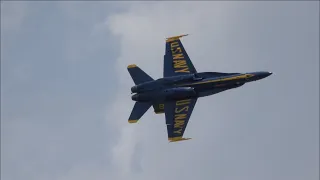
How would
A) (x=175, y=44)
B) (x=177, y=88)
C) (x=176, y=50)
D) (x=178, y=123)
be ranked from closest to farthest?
(x=178, y=123) → (x=177, y=88) → (x=176, y=50) → (x=175, y=44)

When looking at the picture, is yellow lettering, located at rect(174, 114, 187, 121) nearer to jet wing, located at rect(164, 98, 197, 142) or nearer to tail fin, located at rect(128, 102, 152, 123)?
jet wing, located at rect(164, 98, 197, 142)

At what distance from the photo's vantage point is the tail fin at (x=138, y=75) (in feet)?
421

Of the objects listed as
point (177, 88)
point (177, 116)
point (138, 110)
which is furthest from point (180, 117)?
point (138, 110)

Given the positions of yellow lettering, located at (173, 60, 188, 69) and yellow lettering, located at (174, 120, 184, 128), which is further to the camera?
yellow lettering, located at (173, 60, 188, 69)

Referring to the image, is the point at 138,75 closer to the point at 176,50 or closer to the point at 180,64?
the point at 180,64

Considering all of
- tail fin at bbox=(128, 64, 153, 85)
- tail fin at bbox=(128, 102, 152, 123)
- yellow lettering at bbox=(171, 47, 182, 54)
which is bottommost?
tail fin at bbox=(128, 102, 152, 123)

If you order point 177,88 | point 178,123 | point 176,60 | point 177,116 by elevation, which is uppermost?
point 176,60

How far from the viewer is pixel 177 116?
125312 mm

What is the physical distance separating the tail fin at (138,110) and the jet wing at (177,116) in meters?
3.48

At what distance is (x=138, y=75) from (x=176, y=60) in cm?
726

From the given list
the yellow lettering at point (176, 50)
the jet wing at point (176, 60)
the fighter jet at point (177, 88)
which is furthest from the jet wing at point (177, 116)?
the yellow lettering at point (176, 50)

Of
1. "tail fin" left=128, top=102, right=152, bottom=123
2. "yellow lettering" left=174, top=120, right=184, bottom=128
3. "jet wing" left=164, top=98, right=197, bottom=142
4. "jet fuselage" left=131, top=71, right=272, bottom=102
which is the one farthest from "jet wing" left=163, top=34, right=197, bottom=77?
"yellow lettering" left=174, top=120, right=184, bottom=128

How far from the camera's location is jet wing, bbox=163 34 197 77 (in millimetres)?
129250

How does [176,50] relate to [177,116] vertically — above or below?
above
